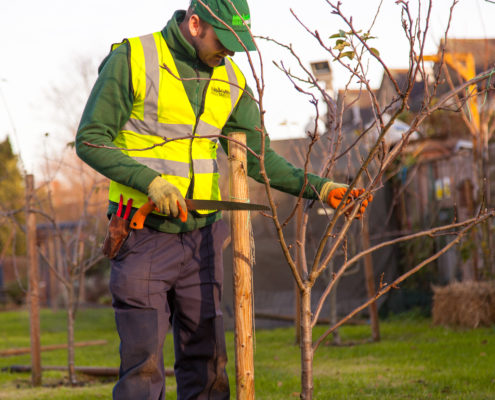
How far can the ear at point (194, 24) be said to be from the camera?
2.70m

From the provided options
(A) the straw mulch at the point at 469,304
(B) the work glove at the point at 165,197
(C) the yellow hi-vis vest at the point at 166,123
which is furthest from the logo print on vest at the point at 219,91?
(A) the straw mulch at the point at 469,304

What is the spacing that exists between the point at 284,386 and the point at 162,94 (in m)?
3.38

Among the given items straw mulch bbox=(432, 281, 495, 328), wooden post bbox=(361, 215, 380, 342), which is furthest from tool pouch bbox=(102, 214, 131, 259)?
straw mulch bbox=(432, 281, 495, 328)

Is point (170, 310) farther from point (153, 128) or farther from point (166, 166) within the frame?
point (153, 128)

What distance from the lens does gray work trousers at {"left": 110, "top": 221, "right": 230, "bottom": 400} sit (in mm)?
2625

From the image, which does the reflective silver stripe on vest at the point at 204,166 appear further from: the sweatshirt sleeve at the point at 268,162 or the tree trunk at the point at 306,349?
the tree trunk at the point at 306,349

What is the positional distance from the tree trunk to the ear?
1.13 metres

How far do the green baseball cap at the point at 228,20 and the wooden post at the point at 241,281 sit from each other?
0.39 meters

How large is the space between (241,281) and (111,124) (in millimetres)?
811

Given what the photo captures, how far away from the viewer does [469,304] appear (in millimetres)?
8430

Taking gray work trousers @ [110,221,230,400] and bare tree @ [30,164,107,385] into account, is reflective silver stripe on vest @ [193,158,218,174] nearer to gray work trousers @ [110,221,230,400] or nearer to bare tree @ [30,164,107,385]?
gray work trousers @ [110,221,230,400]

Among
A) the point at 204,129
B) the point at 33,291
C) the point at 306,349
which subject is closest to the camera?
the point at 306,349

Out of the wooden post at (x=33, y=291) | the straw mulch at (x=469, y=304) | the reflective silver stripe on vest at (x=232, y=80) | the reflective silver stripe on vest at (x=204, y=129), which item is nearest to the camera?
the reflective silver stripe on vest at (x=204, y=129)

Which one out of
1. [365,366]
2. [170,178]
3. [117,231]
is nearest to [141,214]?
[117,231]
